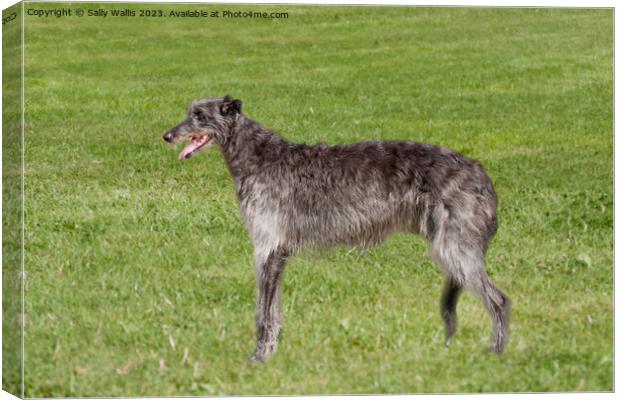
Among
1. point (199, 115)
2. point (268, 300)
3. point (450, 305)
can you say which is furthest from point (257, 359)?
point (199, 115)

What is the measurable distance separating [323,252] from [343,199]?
0.46 m

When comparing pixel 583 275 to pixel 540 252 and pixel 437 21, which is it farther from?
pixel 437 21

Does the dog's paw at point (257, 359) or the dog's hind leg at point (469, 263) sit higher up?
the dog's hind leg at point (469, 263)

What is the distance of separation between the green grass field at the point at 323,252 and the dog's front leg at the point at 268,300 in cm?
13

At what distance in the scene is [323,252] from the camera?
31.1 feet

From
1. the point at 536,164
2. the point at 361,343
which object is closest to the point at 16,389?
the point at 361,343

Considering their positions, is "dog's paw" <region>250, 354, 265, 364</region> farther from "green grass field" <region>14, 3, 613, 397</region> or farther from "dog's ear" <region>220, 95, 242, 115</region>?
"dog's ear" <region>220, 95, 242, 115</region>

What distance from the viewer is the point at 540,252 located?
36.5 feet

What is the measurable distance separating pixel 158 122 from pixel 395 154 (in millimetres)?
4419

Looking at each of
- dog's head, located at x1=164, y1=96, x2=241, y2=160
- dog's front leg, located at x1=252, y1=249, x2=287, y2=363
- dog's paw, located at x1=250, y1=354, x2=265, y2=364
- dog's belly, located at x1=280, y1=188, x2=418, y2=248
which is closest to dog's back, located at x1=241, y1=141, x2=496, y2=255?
dog's belly, located at x1=280, y1=188, x2=418, y2=248

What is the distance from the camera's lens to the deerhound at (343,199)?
9148 mm

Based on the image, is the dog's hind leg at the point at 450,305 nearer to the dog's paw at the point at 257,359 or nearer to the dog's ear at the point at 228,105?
the dog's paw at the point at 257,359

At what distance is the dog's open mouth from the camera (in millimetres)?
9203

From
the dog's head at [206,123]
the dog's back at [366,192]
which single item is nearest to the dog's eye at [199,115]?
the dog's head at [206,123]
